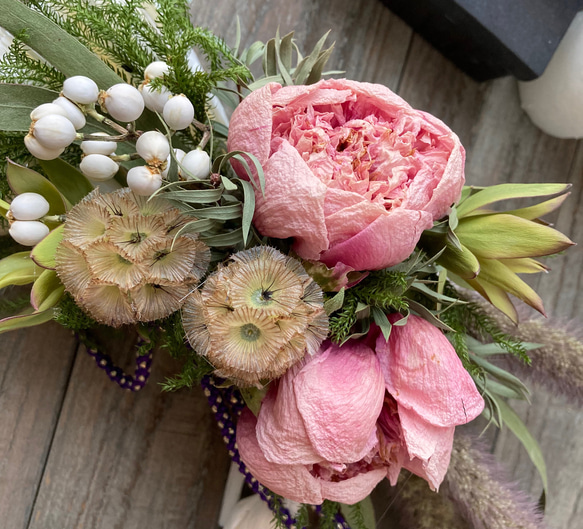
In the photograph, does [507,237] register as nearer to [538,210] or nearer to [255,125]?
[538,210]

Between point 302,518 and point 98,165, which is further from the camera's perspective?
point 302,518

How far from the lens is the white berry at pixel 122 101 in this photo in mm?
300

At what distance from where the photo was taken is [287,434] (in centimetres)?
34

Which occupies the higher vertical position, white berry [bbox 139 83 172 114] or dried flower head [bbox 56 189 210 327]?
white berry [bbox 139 83 172 114]

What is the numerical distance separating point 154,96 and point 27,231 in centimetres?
11

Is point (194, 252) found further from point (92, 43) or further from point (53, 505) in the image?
point (53, 505)

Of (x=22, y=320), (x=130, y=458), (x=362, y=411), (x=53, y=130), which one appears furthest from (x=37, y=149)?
(x=130, y=458)

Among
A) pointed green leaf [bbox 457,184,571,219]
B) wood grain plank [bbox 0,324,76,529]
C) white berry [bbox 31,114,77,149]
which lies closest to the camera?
white berry [bbox 31,114,77,149]

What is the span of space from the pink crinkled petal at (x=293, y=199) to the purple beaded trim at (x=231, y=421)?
19cm

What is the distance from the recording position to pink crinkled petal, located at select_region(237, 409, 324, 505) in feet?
1.16

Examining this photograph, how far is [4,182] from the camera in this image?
14.8 inches

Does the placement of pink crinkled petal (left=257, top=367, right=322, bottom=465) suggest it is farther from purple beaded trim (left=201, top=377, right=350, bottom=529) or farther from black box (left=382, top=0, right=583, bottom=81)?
black box (left=382, top=0, right=583, bottom=81)

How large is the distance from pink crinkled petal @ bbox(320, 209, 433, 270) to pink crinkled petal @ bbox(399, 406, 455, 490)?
96mm

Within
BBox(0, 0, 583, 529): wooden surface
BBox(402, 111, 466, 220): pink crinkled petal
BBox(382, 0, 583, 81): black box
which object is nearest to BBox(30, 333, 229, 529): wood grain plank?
BBox(0, 0, 583, 529): wooden surface
